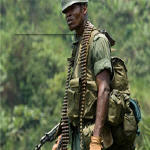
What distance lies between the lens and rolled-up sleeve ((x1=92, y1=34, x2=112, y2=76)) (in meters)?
4.53

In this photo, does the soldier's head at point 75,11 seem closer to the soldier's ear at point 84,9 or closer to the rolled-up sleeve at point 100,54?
the soldier's ear at point 84,9

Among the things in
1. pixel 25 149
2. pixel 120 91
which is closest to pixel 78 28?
pixel 120 91

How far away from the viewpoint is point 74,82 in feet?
15.4

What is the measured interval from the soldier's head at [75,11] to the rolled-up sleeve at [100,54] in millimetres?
248

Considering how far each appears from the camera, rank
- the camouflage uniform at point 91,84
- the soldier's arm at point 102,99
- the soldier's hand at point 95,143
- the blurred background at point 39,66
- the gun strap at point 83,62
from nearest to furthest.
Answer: the soldier's hand at point 95,143 < the soldier's arm at point 102,99 < the camouflage uniform at point 91,84 < the gun strap at point 83,62 < the blurred background at point 39,66

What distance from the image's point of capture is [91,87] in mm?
4629

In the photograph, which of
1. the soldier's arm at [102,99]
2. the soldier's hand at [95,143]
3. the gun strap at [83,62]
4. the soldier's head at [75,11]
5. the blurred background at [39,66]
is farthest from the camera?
the blurred background at [39,66]

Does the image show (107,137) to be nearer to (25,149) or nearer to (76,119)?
(76,119)

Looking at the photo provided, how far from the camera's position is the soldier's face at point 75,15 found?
4871 millimetres

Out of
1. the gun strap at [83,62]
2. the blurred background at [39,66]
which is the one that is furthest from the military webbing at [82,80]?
the blurred background at [39,66]

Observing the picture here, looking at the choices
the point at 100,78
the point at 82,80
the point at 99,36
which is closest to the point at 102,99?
the point at 100,78

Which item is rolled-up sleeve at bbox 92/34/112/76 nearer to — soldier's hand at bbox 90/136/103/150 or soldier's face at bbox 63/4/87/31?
soldier's face at bbox 63/4/87/31

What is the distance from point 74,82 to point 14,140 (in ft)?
54.2

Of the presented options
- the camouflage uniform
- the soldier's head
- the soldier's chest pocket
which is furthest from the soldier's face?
the soldier's chest pocket
